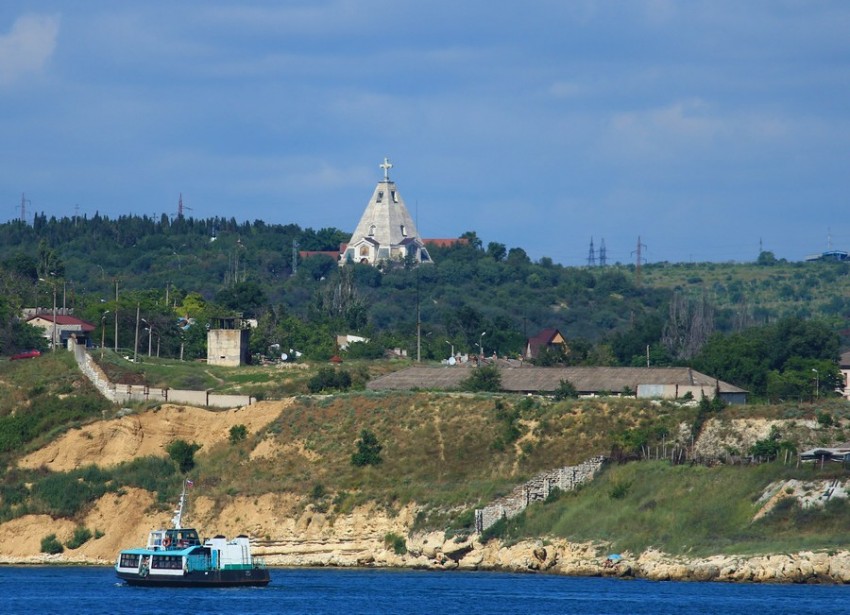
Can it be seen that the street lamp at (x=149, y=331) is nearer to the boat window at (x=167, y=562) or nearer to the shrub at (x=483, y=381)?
the shrub at (x=483, y=381)

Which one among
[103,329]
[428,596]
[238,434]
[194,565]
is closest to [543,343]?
[103,329]

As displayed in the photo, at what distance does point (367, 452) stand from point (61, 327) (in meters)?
45.3

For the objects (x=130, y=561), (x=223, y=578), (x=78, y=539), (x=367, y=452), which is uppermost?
(x=367, y=452)

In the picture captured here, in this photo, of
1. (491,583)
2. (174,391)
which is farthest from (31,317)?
(491,583)

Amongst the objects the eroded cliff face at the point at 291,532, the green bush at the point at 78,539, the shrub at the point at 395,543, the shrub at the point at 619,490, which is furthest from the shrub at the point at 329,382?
the shrub at the point at 619,490

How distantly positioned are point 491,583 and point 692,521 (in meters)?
9.59

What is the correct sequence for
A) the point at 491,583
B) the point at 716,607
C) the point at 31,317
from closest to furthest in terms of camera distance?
the point at 716,607, the point at 491,583, the point at 31,317

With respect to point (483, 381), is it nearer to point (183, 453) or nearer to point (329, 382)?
point (329, 382)

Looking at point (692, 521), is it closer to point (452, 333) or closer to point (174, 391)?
point (174, 391)

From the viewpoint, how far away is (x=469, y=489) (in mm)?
84188

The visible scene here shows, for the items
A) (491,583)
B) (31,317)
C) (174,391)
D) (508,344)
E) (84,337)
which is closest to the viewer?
(491,583)

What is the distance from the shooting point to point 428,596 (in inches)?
2692

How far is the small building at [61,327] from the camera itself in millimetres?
125875

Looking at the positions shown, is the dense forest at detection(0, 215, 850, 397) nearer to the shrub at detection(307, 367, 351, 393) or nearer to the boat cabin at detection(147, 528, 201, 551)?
the shrub at detection(307, 367, 351, 393)
